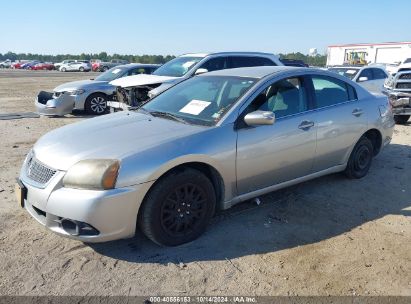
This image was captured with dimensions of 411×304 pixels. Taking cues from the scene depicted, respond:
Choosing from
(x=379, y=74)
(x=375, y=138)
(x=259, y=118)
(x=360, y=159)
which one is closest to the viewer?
(x=259, y=118)

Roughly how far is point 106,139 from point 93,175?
1.79ft

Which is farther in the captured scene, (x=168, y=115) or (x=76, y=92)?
(x=76, y=92)

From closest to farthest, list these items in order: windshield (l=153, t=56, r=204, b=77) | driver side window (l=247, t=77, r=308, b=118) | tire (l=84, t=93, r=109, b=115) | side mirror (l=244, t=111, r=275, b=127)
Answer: side mirror (l=244, t=111, r=275, b=127) → driver side window (l=247, t=77, r=308, b=118) → windshield (l=153, t=56, r=204, b=77) → tire (l=84, t=93, r=109, b=115)

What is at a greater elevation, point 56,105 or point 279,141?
point 279,141

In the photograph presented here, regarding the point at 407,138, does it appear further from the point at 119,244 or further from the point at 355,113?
the point at 119,244

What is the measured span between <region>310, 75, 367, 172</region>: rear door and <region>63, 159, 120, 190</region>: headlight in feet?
8.22

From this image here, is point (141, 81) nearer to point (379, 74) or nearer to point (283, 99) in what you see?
point (283, 99)

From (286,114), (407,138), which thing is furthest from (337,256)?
(407,138)

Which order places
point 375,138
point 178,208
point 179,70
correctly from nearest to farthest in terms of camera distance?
point 178,208 → point 375,138 → point 179,70

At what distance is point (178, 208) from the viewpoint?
11.7ft

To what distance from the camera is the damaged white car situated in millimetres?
8422

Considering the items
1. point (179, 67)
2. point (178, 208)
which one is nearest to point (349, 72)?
point (179, 67)

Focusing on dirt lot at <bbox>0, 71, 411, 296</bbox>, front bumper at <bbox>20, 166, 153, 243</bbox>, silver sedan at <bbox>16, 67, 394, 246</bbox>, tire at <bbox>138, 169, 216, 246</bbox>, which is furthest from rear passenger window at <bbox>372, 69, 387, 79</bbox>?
front bumper at <bbox>20, 166, 153, 243</bbox>

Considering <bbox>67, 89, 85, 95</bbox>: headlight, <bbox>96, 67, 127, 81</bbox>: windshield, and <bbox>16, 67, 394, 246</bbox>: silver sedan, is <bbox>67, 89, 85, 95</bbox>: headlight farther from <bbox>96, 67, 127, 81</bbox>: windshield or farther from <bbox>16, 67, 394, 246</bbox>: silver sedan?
<bbox>16, 67, 394, 246</bbox>: silver sedan
